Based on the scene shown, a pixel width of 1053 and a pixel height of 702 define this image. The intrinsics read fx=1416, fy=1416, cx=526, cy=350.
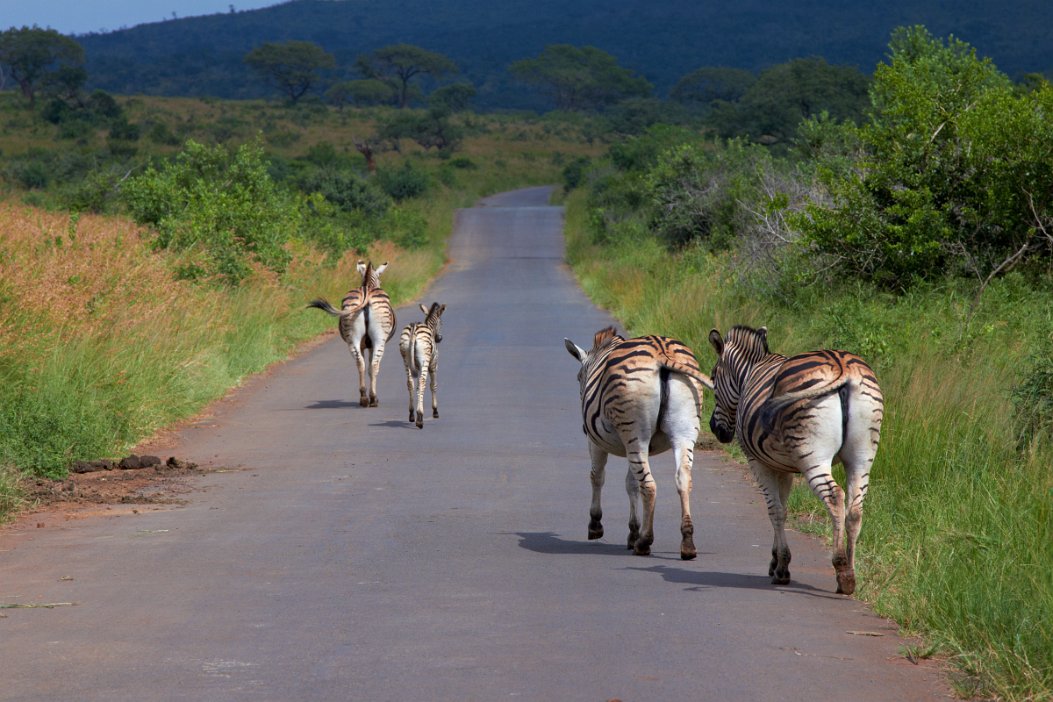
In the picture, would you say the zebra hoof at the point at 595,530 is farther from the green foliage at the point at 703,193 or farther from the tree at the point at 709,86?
the tree at the point at 709,86

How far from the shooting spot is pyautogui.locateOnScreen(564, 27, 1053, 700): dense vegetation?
7.29 m

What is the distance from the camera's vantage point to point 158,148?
268ft

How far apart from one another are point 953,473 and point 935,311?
21.8 feet

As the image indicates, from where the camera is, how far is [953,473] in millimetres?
10375

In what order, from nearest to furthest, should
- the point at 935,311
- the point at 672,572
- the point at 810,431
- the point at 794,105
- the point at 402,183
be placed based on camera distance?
the point at 810,431 < the point at 672,572 < the point at 935,311 < the point at 402,183 < the point at 794,105

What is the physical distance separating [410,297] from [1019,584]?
29401 millimetres

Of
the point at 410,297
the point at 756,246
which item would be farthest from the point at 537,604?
the point at 410,297

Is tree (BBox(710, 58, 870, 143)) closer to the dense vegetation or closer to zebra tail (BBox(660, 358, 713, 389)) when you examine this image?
the dense vegetation

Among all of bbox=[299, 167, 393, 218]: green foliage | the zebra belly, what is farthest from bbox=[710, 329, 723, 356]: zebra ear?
bbox=[299, 167, 393, 218]: green foliage

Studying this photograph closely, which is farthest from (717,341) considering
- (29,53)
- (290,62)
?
(290,62)

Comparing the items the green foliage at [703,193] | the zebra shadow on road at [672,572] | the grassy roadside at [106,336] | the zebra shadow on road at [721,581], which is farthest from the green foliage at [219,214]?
the zebra shadow on road at [721,581]

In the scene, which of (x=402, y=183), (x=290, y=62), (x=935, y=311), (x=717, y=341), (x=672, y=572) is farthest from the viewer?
(x=290, y=62)

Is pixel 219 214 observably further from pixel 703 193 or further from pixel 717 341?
pixel 717 341

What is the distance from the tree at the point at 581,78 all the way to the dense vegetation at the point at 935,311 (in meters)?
122
